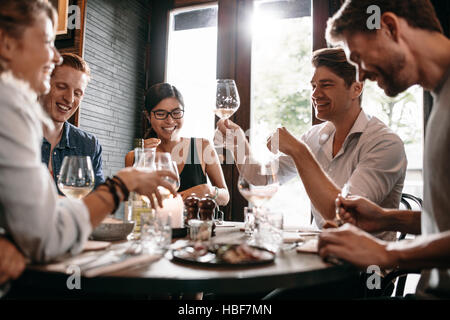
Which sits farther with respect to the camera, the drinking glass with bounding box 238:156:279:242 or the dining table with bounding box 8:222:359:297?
the drinking glass with bounding box 238:156:279:242

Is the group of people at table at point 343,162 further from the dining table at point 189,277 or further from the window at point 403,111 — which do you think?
the window at point 403,111

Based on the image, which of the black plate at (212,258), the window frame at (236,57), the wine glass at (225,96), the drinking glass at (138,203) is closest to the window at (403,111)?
the window frame at (236,57)

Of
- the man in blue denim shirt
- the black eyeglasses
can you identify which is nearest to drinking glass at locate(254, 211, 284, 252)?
the man in blue denim shirt

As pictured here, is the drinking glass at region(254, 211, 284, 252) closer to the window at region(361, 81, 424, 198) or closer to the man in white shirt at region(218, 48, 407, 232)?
the man in white shirt at region(218, 48, 407, 232)

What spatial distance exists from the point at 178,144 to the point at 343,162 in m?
1.32

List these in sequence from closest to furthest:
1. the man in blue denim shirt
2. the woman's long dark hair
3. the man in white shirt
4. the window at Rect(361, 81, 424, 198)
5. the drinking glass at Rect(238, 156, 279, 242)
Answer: the drinking glass at Rect(238, 156, 279, 242)
the man in white shirt
the man in blue denim shirt
the woman's long dark hair
the window at Rect(361, 81, 424, 198)

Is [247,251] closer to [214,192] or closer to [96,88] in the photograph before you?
[214,192]

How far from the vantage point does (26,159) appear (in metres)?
0.74

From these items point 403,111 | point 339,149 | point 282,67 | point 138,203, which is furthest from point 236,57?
point 138,203

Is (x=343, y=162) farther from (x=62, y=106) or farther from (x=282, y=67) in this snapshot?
(x=282, y=67)

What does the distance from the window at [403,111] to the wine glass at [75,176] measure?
2.87m

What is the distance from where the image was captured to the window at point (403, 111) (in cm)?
331

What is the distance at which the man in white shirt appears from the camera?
62.3 inches

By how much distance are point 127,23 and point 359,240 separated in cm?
370
